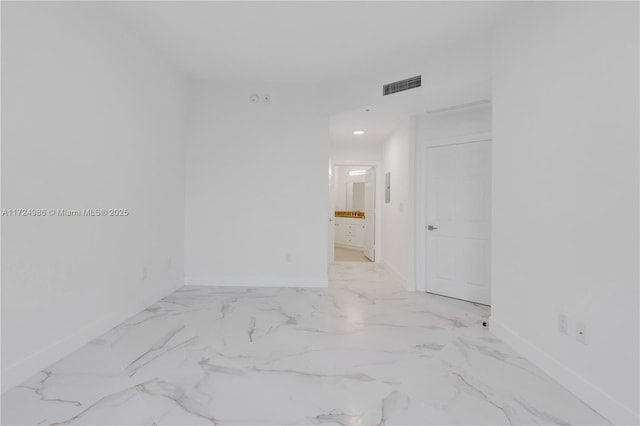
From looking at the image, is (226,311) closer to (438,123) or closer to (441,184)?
(441,184)

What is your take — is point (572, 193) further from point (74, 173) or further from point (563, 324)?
point (74, 173)

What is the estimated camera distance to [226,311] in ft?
10.2

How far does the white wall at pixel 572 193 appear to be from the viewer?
1.53 metres

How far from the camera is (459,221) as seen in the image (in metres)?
3.69

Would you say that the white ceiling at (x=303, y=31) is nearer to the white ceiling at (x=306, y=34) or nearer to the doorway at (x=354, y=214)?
the white ceiling at (x=306, y=34)

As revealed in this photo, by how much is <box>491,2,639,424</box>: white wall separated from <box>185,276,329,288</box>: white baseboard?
2.20 meters

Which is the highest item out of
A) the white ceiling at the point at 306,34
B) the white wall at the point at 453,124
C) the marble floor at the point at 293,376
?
the white ceiling at the point at 306,34

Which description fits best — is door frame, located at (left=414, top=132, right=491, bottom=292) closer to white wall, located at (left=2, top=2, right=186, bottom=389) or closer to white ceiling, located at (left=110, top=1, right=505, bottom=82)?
white ceiling, located at (left=110, top=1, right=505, bottom=82)

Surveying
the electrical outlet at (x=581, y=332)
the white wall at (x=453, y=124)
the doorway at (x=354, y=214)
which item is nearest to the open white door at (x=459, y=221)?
the white wall at (x=453, y=124)

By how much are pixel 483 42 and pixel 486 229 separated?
189 centimetres

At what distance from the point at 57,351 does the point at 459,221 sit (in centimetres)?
388

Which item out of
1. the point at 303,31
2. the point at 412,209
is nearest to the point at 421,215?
the point at 412,209

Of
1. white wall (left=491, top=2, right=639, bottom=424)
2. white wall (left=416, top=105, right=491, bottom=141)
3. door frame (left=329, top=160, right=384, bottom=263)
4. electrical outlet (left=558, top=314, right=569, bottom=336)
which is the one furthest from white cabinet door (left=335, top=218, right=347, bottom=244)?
electrical outlet (left=558, top=314, right=569, bottom=336)

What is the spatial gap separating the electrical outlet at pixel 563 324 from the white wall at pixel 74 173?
10.7 feet
